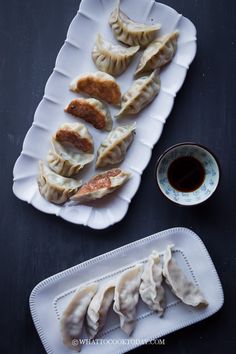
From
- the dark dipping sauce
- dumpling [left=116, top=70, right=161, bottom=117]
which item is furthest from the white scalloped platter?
the dark dipping sauce

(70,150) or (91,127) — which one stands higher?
(91,127)

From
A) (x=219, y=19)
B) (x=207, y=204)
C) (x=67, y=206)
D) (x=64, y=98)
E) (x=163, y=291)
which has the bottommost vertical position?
(x=163, y=291)

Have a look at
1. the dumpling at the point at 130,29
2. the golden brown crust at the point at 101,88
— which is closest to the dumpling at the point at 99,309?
the golden brown crust at the point at 101,88

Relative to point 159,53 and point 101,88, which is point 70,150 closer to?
point 101,88

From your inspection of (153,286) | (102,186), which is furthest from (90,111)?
(153,286)

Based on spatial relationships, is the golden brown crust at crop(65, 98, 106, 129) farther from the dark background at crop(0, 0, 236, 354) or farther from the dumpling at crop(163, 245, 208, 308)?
the dumpling at crop(163, 245, 208, 308)

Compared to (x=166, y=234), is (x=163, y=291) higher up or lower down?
lower down

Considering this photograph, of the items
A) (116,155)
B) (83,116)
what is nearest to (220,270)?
(116,155)
